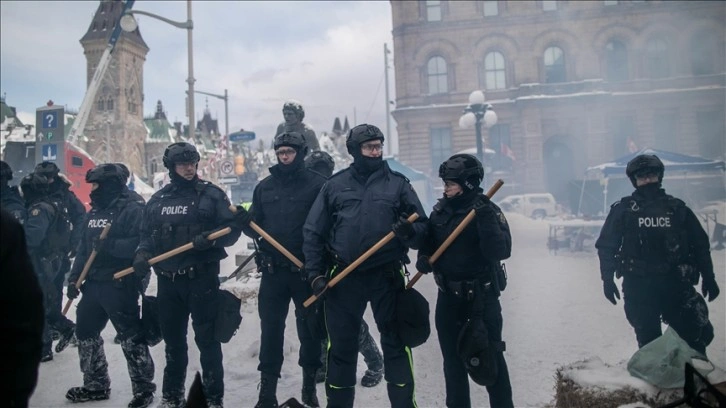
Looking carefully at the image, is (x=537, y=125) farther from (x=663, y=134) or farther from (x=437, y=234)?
(x=437, y=234)

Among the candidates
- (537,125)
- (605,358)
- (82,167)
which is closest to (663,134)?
(537,125)

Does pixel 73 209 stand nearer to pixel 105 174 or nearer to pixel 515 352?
pixel 105 174

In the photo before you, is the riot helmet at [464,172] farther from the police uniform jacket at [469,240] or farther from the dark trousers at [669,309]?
the dark trousers at [669,309]

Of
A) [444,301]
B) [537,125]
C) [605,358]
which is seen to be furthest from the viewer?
[537,125]

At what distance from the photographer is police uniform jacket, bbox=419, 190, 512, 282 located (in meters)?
3.38

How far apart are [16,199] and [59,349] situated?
1811 millimetres

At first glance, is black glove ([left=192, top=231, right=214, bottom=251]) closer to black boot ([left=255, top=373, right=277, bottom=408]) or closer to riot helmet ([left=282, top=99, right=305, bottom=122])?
black boot ([left=255, top=373, right=277, bottom=408])

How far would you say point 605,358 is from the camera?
502cm

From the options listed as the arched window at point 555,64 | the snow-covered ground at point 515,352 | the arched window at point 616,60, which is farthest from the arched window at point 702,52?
the snow-covered ground at point 515,352

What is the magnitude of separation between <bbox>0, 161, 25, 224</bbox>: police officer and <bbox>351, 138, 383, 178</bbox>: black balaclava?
3.98 meters

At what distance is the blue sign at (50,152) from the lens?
33.0 ft

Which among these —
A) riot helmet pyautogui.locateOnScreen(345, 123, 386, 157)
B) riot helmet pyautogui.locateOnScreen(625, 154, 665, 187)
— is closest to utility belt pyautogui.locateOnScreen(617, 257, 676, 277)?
riot helmet pyautogui.locateOnScreen(625, 154, 665, 187)

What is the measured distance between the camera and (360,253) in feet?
11.3

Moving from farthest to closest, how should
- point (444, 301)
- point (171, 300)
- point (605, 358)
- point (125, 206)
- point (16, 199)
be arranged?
point (16, 199) → point (605, 358) → point (125, 206) → point (171, 300) → point (444, 301)
